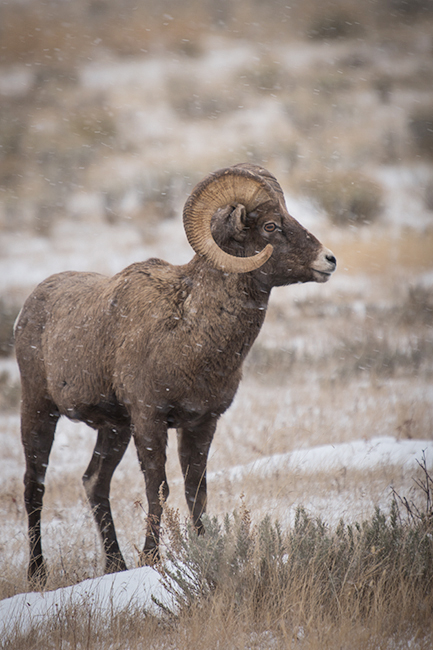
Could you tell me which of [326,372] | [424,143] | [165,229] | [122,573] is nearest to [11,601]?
[122,573]

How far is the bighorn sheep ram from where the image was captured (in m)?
3.62

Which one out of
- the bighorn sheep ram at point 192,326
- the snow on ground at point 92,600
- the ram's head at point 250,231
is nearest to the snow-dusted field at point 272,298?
the snow on ground at point 92,600

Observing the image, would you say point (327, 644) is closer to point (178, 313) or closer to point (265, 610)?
point (265, 610)

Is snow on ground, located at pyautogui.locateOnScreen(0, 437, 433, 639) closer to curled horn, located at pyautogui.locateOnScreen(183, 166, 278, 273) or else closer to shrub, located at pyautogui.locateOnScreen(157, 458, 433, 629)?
shrub, located at pyautogui.locateOnScreen(157, 458, 433, 629)

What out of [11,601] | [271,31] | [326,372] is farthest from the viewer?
[271,31]

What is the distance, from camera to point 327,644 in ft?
8.23

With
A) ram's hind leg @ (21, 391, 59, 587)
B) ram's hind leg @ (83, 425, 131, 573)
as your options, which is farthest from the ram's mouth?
ram's hind leg @ (21, 391, 59, 587)

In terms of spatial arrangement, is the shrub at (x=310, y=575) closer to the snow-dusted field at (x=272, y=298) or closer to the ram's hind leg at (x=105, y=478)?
the snow-dusted field at (x=272, y=298)

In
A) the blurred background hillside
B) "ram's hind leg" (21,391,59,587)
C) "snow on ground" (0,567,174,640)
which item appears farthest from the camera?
the blurred background hillside

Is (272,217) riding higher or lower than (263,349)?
lower

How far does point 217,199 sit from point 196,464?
176cm

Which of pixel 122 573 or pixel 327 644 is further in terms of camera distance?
pixel 122 573

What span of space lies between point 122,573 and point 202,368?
52.5 inches

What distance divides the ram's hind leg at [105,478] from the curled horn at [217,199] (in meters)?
1.57
